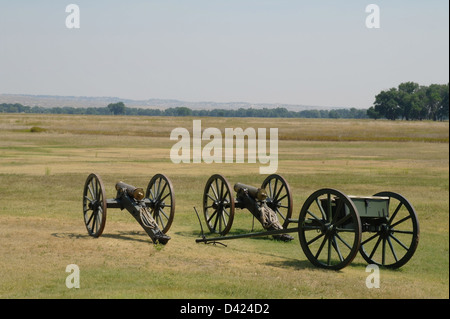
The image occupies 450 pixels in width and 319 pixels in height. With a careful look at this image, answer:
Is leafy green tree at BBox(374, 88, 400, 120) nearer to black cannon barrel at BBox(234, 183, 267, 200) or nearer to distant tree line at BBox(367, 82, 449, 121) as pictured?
distant tree line at BBox(367, 82, 449, 121)

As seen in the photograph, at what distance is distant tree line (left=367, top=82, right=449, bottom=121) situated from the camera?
115 metres

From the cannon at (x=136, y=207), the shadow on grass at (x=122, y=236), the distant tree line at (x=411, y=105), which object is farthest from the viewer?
the distant tree line at (x=411, y=105)

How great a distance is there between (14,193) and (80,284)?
12262 mm

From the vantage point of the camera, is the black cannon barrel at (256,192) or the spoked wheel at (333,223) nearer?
the spoked wheel at (333,223)

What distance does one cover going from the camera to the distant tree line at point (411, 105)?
115 meters

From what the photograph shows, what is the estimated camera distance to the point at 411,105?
4464 inches

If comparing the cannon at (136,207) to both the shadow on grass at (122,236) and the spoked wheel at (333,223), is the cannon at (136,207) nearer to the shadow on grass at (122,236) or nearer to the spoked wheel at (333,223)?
the shadow on grass at (122,236)

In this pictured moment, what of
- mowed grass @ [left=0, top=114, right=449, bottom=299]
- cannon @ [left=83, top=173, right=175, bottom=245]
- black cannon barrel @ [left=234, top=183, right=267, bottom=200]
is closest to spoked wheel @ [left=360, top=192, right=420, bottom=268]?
mowed grass @ [left=0, top=114, right=449, bottom=299]

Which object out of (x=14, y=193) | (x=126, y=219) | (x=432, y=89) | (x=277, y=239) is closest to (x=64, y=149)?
(x=14, y=193)

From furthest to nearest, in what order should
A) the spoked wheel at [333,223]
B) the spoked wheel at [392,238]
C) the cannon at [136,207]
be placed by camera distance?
the cannon at [136,207] < the spoked wheel at [392,238] < the spoked wheel at [333,223]

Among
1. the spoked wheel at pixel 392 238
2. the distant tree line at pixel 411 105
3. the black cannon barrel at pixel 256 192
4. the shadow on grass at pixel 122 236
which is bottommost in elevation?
the shadow on grass at pixel 122 236

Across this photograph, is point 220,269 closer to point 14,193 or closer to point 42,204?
point 42,204

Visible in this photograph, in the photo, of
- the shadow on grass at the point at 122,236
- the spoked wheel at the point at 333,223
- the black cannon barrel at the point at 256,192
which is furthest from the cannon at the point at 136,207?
the spoked wheel at the point at 333,223

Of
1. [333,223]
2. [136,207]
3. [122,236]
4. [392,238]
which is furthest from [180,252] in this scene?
[392,238]
